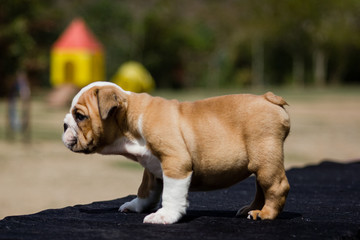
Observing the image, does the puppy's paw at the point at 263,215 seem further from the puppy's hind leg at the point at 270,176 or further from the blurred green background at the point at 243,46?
the blurred green background at the point at 243,46

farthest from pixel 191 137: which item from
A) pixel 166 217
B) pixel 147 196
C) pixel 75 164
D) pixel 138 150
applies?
pixel 75 164

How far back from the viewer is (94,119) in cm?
306

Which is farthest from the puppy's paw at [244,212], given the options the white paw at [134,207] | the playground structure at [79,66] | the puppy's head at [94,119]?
the playground structure at [79,66]

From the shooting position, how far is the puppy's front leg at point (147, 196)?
3379 millimetres

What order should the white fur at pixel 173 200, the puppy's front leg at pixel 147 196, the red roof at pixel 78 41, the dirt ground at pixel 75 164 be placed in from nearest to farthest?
the white fur at pixel 173 200
the puppy's front leg at pixel 147 196
the dirt ground at pixel 75 164
the red roof at pixel 78 41

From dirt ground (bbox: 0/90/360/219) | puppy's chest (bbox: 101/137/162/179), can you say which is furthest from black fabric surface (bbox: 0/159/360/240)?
dirt ground (bbox: 0/90/360/219)

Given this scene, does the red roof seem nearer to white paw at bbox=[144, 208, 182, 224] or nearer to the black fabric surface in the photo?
the black fabric surface

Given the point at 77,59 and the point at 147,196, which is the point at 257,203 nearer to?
the point at 147,196

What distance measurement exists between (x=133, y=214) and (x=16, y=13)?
50.2ft

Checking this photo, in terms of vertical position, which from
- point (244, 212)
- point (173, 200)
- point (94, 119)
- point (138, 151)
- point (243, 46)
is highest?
point (94, 119)

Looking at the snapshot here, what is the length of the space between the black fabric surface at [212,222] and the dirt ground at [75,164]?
3.03 m

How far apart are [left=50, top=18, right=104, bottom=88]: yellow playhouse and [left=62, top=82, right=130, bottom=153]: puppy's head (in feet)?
65.1

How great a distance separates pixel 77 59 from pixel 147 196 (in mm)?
19926

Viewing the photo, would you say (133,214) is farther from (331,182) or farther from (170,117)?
(331,182)
